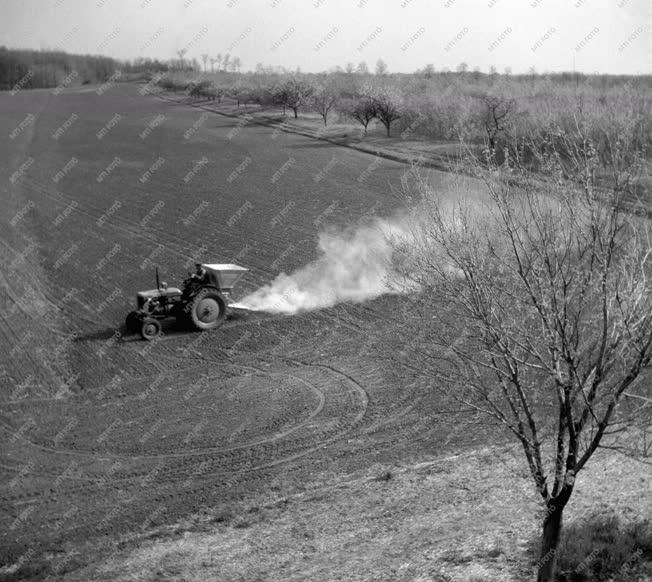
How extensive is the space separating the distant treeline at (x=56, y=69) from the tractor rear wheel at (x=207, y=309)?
97.0 metres

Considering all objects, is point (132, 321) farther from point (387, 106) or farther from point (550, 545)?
point (387, 106)

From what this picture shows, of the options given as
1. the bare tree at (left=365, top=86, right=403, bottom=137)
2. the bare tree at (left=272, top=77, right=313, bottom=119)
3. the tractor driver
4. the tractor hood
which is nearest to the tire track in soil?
the tractor hood

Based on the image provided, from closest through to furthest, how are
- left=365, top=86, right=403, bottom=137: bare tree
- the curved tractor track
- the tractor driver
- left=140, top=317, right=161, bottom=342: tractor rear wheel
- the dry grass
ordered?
the dry grass
the curved tractor track
left=140, top=317, right=161, bottom=342: tractor rear wheel
the tractor driver
left=365, top=86, right=403, bottom=137: bare tree

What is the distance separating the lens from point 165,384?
17.1 m

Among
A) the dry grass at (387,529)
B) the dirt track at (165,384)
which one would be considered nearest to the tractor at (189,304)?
the dirt track at (165,384)

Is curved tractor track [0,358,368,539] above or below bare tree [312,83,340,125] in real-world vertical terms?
below

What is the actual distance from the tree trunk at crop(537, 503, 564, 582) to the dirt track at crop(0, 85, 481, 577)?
4562 millimetres

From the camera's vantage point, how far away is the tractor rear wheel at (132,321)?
64.2 feet

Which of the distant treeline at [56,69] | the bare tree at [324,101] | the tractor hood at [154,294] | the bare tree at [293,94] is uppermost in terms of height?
the distant treeline at [56,69]

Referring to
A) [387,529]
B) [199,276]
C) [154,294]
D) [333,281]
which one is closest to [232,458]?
[387,529]

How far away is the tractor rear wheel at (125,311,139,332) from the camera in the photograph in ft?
64.2

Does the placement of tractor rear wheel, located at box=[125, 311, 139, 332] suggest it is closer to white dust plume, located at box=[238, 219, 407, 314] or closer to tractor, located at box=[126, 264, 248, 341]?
tractor, located at box=[126, 264, 248, 341]

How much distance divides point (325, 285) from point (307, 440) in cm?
928

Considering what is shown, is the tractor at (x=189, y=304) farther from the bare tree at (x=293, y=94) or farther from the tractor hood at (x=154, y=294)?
the bare tree at (x=293, y=94)
